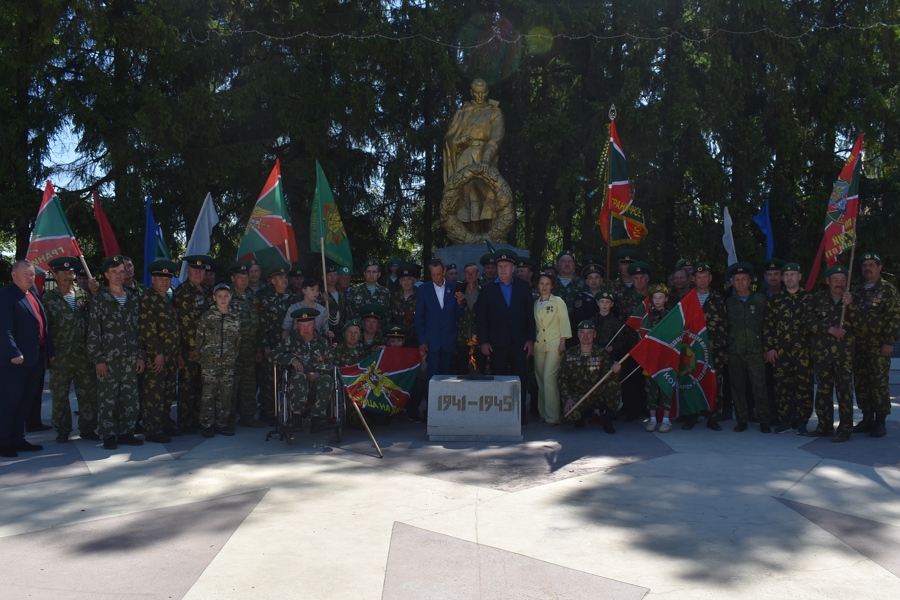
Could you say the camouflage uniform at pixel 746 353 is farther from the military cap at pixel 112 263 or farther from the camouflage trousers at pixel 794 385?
the military cap at pixel 112 263

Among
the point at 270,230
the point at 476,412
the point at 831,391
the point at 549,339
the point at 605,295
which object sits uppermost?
the point at 270,230

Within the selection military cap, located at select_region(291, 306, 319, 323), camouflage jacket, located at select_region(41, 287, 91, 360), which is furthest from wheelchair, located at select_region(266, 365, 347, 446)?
camouflage jacket, located at select_region(41, 287, 91, 360)

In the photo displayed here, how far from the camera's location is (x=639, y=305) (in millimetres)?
8719

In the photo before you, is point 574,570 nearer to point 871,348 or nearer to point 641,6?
point 871,348

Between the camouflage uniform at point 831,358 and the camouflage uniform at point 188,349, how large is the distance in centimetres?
597

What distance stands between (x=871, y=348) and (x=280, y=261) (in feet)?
20.4

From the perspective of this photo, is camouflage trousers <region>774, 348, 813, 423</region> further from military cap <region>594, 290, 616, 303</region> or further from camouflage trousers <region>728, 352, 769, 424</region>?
military cap <region>594, 290, 616, 303</region>

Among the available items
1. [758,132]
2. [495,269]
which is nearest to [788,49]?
[758,132]

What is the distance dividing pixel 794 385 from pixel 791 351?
346 millimetres

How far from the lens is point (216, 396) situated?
791 cm

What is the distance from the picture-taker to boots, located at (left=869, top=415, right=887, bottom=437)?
776 cm

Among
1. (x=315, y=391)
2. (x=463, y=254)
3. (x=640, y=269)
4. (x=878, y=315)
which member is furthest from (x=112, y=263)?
(x=878, y=315)

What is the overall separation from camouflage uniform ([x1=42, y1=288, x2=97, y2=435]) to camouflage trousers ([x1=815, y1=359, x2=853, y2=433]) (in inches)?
270

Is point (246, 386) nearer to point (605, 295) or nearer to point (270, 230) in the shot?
point (270, 230)
